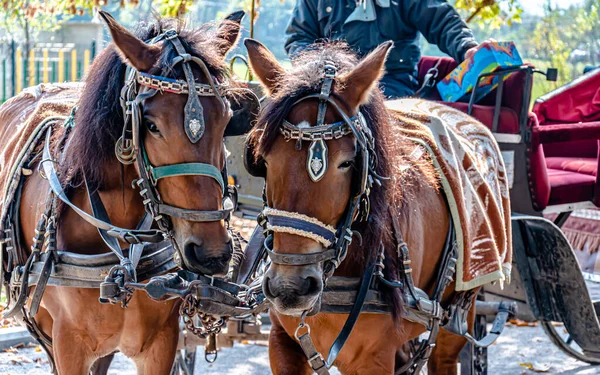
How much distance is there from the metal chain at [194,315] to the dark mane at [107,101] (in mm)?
589

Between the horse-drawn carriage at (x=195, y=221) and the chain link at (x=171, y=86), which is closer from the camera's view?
the horse-drawn carriage at (x=195, y=221)

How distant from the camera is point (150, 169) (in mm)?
2936

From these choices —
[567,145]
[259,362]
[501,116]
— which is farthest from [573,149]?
[259,362]

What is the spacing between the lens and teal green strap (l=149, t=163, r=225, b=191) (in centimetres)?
285

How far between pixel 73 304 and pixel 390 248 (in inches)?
51.8

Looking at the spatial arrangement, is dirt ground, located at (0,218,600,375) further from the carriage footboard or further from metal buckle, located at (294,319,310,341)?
metal buckle, located at (294,319,310,341)

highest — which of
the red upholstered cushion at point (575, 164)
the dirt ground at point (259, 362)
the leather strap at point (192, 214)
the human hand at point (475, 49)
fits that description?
the human hand at point (475, 49)

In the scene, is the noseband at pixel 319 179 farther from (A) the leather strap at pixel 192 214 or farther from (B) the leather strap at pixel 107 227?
(B) the leather strap at pixel 107 227

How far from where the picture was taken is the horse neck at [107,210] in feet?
10.5

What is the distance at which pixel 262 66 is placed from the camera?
2984 mm

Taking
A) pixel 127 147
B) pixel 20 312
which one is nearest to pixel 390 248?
pixel 127 147

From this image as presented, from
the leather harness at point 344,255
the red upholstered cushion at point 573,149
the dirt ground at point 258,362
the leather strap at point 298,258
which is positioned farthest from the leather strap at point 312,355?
Result: the red upholstered cushion at point 573,149

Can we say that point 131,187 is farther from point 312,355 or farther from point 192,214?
point 312,355

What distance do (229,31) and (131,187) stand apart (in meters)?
0.77
